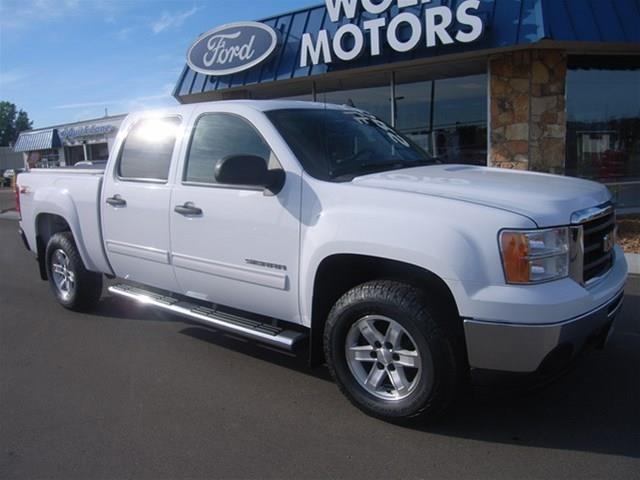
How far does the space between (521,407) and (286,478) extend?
1575 millimetres

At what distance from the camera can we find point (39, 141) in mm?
38500

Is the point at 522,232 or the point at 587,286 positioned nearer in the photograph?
the point at 522,232

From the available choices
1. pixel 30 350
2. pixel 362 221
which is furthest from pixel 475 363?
pixel 30 350

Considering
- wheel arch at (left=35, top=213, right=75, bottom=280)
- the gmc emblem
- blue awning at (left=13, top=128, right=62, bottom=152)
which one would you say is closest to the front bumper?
the gmc emblem

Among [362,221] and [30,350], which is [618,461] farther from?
[30,350]

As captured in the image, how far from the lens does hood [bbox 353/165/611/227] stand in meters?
3.02

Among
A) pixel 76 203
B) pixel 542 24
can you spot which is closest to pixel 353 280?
pixel 76 203

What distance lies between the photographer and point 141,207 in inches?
183

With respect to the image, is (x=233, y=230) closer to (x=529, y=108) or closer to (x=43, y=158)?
(x=529, y=108)

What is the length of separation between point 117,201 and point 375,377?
2.74 meters

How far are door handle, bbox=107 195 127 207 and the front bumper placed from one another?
3108 millimetres

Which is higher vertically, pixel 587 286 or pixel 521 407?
pixel 587 286

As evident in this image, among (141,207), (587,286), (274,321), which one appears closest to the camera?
(587,286)

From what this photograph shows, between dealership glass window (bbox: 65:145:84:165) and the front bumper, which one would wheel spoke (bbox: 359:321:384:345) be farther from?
dealership glass window (bbox: 65:145:84:165)
